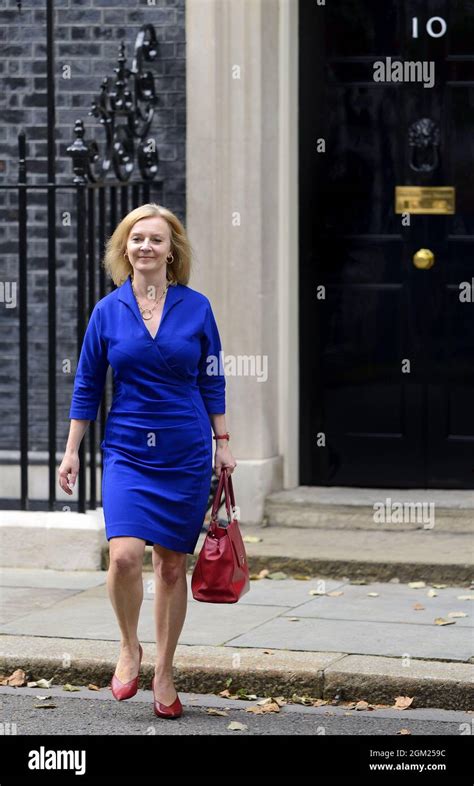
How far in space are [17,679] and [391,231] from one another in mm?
3572

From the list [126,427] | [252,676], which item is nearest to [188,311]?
[126,427]

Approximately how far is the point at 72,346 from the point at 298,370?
1253 mm

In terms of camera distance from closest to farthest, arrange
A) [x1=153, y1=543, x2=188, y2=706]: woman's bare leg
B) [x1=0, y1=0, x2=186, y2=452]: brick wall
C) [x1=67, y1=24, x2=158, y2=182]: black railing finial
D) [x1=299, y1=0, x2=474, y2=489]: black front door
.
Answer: [x1=153, y1=543, x2=188, y2=706]: woman's bare leg < [x1=67, y1=24, x2=158, y2=182]: black railing finial < [x1=299, y1=0, x2=474, y2=489]: black front door < [x1=0, y1=0, x2=186, y2=452]: brick wall

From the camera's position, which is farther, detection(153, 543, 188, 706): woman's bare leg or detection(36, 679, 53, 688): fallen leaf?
detection(36, 679, 53, 688): fallen leaf

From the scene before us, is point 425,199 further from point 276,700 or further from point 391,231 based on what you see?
point 276,700

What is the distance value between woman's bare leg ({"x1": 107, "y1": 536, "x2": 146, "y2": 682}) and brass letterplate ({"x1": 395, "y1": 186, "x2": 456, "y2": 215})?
3664 millimetres

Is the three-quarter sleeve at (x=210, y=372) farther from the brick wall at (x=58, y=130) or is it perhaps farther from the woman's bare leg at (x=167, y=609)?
the brick wall at (x=58, y=130)

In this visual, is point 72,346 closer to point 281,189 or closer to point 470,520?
point 281,189

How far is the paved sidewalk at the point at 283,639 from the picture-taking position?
645cm

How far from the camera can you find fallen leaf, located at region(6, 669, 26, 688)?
265 inches

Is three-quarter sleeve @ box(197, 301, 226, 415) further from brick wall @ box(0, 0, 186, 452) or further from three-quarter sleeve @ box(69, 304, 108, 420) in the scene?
brick wall @ box(0, 0, 186, 452)

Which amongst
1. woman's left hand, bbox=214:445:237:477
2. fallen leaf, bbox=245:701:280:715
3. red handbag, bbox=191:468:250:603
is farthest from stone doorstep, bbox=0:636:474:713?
woman's left hand, bbox=214:445:237:477

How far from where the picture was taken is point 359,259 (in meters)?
9.23

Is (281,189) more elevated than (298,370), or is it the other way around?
(281,189)
